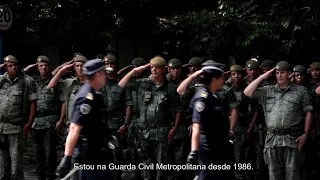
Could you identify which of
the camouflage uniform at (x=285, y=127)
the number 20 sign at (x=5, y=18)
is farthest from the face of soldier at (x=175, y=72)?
the number 20 sign at (x=5, y=18)

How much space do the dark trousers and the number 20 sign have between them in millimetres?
2989

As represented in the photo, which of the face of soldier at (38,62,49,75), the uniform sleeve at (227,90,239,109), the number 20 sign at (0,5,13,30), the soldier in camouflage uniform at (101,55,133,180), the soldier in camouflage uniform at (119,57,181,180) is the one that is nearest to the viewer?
the soldier in camouflage uniform at (119,57,181,180)

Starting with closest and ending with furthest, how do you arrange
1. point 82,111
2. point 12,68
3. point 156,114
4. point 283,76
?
point 82,111, point 283,76, point 156,114, point 12,68

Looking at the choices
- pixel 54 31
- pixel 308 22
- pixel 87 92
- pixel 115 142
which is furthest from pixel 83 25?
pixel 87 92

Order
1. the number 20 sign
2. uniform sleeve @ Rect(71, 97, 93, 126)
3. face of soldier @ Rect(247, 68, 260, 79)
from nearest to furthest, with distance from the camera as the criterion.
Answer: uniform sleeve @ Rect(71, 97, 93, 126)
face of soldier @ Rect(247, 68, 260, 79)
the number 20 sign

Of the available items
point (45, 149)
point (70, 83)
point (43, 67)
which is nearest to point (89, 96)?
point (70, 83)

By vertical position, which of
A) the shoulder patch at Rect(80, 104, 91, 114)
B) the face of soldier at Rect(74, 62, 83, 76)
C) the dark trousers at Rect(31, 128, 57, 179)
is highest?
the face of soldier at Rect(74, 62, 83, 76)

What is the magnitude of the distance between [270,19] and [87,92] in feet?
17.3

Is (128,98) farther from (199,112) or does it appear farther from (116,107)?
(199,112)

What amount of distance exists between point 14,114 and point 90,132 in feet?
11.4

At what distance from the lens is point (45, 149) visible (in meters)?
11.3

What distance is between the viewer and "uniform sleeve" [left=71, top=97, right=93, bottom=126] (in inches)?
296

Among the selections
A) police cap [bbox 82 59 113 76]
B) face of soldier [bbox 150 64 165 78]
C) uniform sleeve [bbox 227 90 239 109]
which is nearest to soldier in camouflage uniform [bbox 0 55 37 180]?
face of soldier [bbox 150 64 165 78]

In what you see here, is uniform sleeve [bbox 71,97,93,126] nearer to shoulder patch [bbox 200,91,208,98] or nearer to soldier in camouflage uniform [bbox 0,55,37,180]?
shoulder patch [bbox 200,91,208,98]
